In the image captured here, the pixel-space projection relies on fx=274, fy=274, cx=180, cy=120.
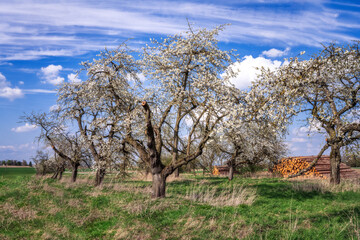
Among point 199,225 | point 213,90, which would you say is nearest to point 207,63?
point 213,90

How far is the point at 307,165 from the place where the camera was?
30953mm

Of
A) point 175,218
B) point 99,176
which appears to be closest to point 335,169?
point 175,218

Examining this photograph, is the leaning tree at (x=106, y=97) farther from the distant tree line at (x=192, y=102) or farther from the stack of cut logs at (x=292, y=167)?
the stack of cut logs at (x=292, y=167)

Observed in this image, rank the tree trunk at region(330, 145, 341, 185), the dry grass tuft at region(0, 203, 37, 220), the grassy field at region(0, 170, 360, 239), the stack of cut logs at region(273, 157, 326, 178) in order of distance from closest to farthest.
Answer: the grassy field at region(0, 170, 360, 239) → the dry grass tuft at region(0, 203, 37, 220) → the tree trunk at region(330, 145, 341, 185) → the stack of cut logs at region(273, 157, 326, 178)

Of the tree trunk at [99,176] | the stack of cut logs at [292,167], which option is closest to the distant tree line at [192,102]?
the tree trunk at [99,176]

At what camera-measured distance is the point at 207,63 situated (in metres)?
17.0

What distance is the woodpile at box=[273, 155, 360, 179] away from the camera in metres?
30.3

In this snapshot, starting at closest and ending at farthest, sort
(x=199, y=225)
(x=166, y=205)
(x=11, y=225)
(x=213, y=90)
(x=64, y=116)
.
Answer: (x=199, y=225), (x=11, y=225), (x=166, y=205), (x=213, y=90), (x=64, y=116)

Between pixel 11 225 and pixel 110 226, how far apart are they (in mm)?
4117

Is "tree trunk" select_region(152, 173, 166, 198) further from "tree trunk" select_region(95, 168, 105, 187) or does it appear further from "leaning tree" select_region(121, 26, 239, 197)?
"tree trunk" select_region(95, 168, 105, 187)

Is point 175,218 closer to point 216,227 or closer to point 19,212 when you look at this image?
point 216,227

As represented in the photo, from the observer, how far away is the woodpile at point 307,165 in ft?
99.4

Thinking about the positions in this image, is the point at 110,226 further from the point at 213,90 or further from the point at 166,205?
the point at 213,90

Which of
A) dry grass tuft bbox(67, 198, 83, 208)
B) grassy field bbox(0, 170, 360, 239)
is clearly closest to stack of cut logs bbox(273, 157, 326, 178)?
grassy field bbox(0, 170, 360, 239)
